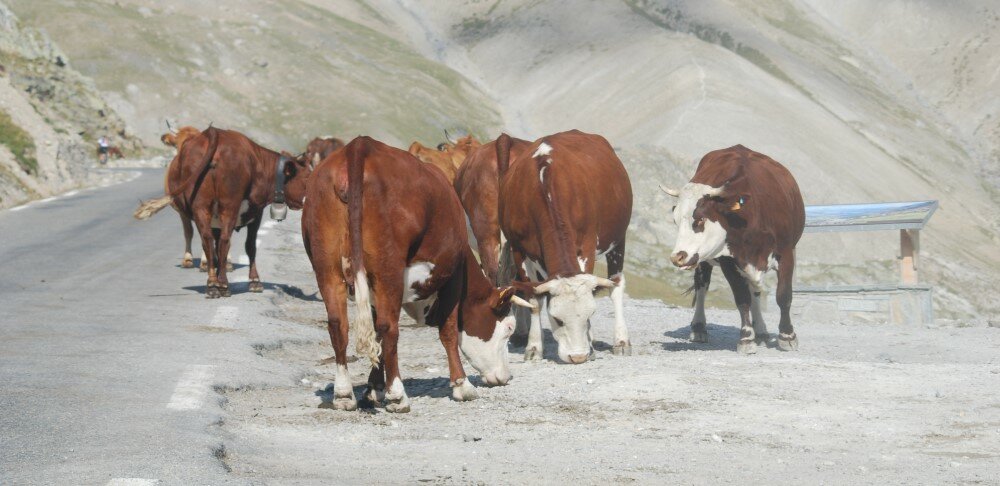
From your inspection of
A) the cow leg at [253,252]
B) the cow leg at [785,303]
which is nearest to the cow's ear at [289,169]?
the cow leg at [253,252]

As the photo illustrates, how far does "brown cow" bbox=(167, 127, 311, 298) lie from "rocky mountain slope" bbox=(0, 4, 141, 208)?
16622 mm

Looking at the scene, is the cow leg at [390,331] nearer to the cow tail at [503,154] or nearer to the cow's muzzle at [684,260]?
the cow tail at [503,154]

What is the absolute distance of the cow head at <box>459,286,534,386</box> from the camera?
37.5 ft

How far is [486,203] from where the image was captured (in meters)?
15.5

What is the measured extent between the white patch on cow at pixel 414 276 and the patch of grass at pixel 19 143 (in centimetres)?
3003

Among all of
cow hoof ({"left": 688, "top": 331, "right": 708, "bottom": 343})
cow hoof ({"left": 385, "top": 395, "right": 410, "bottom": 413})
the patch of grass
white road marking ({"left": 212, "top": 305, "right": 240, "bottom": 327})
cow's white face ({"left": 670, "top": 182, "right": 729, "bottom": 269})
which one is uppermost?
the patch of grass

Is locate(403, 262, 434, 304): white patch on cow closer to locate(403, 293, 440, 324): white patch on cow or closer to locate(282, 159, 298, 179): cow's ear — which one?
locate(403, 293, 440, 324): white patch on cow

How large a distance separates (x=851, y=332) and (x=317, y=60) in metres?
88.0

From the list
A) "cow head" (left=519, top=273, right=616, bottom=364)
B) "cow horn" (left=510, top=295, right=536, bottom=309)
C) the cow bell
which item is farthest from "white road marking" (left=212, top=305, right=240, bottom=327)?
"cow horn" (left=510, top=295, right=536, bottom=309)

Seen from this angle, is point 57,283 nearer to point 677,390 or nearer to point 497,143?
point 497,143

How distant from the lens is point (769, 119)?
222 feet

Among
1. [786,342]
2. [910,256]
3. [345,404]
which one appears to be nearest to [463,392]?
[345,404]

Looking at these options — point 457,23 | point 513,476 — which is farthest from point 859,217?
point 457,23

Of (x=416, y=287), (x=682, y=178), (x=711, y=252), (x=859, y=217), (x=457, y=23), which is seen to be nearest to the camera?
(x=416, y=287)
